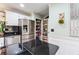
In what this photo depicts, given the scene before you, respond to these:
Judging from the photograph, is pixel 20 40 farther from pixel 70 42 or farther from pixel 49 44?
pixel 70 42

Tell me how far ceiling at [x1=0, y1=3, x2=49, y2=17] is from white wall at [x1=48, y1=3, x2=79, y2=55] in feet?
0.28

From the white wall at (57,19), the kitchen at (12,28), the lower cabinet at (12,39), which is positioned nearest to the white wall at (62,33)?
the white wall at (57,19)

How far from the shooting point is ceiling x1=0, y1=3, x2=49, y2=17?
5.50ft

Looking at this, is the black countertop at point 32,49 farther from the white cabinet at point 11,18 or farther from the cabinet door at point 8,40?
the white cabinet at point 11,18

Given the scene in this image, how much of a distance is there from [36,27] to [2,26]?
47 cm

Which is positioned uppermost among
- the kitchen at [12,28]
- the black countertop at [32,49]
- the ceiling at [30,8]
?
the ceiling at [30,8]

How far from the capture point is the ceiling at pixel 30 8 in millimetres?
1677

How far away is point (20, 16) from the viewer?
169 centimetres

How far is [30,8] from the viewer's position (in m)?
1.73

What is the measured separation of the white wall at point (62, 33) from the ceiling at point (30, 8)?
86 millimetres

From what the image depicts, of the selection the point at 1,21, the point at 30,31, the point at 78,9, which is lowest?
the point at 30,31

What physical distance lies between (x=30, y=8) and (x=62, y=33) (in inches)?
22.8

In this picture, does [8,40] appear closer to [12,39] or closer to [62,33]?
[12,39]
